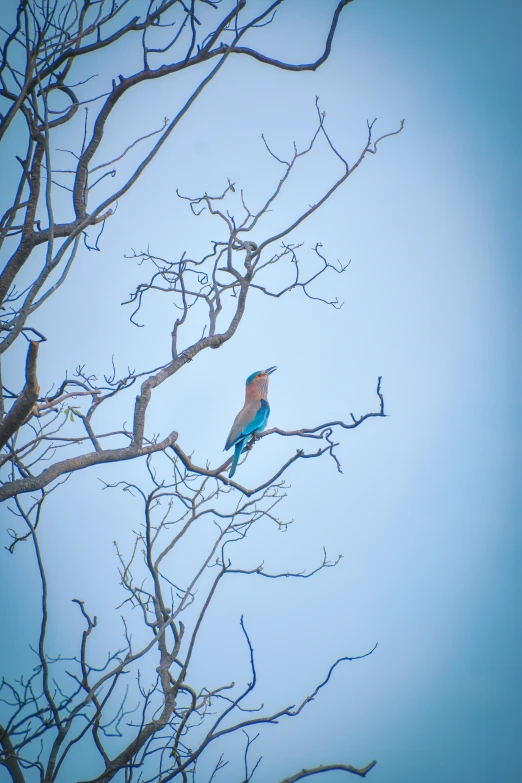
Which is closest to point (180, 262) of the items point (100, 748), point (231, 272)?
point (231, 272)

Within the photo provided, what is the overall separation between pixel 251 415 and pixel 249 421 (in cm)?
13

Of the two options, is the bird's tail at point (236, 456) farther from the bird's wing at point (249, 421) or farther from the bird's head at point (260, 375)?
the bird's head at point (260, 375)

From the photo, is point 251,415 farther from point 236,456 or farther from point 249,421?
point 236,456

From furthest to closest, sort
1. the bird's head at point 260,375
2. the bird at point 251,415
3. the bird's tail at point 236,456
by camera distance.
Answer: the bird's head at point 260,375 < the bird at point 251,415 < the bird's tail at point 236,456

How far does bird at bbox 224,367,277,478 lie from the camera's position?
17.7 ft

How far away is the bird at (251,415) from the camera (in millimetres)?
5398

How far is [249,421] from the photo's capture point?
18.4ft

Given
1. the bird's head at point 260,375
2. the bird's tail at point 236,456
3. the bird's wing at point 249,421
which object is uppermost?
the bird's head at point 260,375

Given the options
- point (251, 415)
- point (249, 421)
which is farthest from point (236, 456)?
point (251, 415)

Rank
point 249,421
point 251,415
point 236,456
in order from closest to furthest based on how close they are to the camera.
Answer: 1. point 236,456
2. point 249,421
3. point 251,415

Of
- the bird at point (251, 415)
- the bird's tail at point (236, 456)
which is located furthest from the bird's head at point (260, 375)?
the bird's tail at point (236, 456)

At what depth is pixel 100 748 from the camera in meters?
3.33

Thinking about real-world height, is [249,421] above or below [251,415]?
below

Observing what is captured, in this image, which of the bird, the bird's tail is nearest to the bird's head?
the bird
